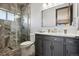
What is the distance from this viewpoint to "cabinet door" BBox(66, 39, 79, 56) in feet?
6.10

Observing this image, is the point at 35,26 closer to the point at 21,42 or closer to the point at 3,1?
the point at 21,42

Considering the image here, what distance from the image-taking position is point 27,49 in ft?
6.64

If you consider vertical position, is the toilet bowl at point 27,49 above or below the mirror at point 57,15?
below

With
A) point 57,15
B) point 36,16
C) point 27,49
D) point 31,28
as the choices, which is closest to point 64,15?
point 57,15

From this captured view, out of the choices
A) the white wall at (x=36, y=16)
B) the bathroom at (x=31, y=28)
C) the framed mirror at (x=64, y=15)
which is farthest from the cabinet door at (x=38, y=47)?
the framed mirror at (x=64, y=15)

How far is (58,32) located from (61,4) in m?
0.41

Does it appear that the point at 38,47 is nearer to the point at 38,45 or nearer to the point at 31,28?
the point at 38,45

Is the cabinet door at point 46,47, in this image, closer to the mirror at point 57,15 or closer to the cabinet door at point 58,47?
the cabinet door at point 58,47

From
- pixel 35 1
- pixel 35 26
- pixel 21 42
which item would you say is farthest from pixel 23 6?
pixel 21 42

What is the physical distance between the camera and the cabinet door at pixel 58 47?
6.34 ft

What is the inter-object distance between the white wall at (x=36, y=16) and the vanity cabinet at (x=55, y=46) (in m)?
0.12

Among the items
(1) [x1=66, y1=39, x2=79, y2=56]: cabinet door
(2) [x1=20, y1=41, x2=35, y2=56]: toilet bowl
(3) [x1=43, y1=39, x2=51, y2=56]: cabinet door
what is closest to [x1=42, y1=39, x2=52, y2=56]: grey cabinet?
(3) [x1=43, y1=39, x2=51, y2=56]: cabinet door

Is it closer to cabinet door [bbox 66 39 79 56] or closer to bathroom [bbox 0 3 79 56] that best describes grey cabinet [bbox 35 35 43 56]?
bathroom [bbox 0 3 79 56]

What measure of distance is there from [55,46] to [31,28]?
1.44ft
